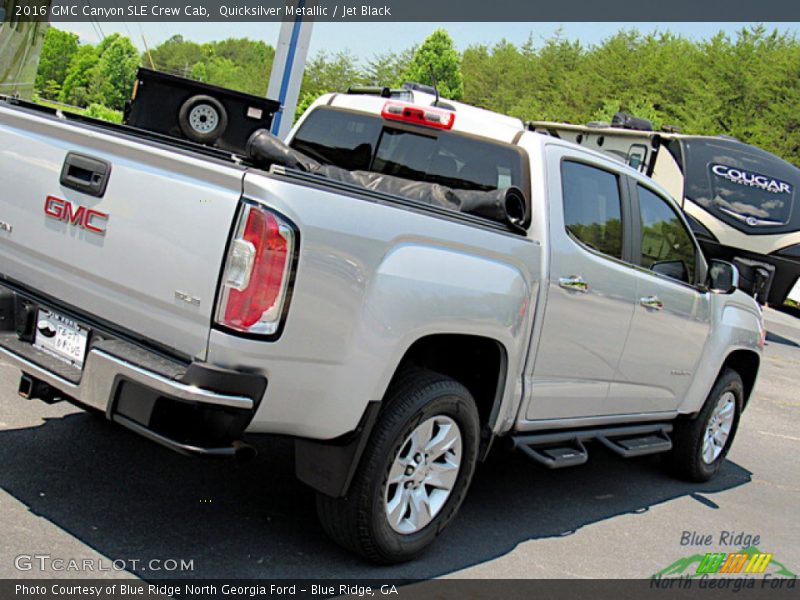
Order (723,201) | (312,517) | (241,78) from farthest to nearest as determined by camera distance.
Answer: (241,78)
(723,201)
(312,517)

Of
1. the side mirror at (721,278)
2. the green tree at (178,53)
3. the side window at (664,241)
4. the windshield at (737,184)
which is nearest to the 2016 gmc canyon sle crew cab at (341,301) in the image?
the side window at (664,241)

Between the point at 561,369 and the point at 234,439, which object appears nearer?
the point at 234,439

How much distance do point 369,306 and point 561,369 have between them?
1647mm

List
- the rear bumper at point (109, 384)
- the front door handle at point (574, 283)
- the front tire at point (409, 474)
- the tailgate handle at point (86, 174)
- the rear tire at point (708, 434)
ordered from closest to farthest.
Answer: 1. the rear bumper at point (109, 384)
2. the tailgate handle at point (86, 174)
3. the front tire at point (409, 474)
4. the front door handle at point (574, 283)
5. the rear tire at point (708, 434)

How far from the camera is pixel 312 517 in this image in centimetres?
448

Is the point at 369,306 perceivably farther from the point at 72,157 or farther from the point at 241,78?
the point at 241,78

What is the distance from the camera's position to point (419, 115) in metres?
5.19

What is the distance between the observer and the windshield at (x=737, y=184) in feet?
47.8

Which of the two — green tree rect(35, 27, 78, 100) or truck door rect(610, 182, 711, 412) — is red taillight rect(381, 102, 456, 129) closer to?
truck door rect(610, 182, 711, 412)

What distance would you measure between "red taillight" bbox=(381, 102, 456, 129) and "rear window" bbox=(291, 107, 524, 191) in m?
0.06

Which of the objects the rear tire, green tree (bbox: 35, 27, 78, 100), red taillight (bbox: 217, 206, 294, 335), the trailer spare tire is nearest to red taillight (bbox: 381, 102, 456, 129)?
red taillight (bbox: 217, 206, 294, 335)

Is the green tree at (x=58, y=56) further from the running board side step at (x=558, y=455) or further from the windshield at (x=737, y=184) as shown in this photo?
the running board side step at (x=558, y=455)

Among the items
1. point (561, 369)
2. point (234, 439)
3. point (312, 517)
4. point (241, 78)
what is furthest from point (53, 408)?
point (241, 78)

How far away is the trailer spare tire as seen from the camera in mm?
10336
